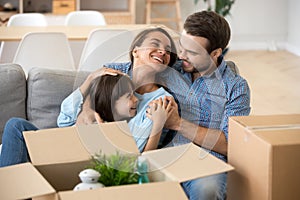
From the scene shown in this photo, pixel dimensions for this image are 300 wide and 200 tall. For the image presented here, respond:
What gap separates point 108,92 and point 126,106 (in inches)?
3.7

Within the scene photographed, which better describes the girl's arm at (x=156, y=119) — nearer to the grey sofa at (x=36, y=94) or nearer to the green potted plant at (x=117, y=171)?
the green potted plant at (x=117, y=171)

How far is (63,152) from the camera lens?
2.04 m

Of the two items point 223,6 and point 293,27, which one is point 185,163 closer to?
point 223,6

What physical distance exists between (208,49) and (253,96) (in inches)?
121

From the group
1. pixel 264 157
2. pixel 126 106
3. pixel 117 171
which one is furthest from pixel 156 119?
pixel 264 157

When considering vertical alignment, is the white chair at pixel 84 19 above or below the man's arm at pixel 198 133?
above

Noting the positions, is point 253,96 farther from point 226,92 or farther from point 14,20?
point 226,92

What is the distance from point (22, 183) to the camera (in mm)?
1804

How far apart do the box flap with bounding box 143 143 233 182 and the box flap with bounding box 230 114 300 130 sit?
15 centimetres

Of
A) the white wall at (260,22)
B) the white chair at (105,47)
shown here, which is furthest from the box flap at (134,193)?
the white wall at (260,22)

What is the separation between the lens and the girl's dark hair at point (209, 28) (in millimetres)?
2553

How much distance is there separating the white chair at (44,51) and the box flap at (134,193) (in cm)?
255

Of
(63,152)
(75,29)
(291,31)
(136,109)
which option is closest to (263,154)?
(63,152)

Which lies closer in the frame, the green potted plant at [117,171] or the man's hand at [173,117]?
the green potted plant at [117,171]
